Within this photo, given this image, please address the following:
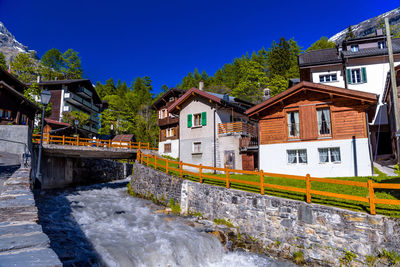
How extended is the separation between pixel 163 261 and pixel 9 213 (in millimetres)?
5842

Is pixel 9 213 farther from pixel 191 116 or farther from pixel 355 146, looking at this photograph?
pixel 191 116

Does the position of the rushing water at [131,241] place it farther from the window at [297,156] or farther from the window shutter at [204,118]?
the window shutter at [204,118]

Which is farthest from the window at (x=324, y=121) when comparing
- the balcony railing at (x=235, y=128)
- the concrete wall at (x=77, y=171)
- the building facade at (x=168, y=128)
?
the concrete wall at (x=77, y=171)

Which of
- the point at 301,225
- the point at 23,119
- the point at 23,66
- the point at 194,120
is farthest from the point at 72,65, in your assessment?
the point at 301,225

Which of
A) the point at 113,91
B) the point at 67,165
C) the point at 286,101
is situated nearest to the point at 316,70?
the point at 286,101

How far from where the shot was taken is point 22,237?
9.12 feet

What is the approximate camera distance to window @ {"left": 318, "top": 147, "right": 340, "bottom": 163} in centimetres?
1631

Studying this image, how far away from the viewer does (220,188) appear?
502 inches

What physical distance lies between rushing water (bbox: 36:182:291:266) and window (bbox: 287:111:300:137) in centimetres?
1017

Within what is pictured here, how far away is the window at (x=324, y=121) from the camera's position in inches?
660

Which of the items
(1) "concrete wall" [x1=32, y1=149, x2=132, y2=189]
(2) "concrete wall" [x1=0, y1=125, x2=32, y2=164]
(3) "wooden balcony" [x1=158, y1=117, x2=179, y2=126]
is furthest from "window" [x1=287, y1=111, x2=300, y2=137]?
(3) "wooden balcony" [x1=158, y1=117, x2=179, y2=126]

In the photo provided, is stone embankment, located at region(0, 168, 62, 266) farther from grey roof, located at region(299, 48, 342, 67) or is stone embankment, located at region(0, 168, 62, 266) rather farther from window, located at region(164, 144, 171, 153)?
window, located at region(164, 144, 171, 153)

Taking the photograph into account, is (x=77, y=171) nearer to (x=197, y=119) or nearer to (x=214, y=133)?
(x=197, y=119)

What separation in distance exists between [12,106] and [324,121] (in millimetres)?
34653
